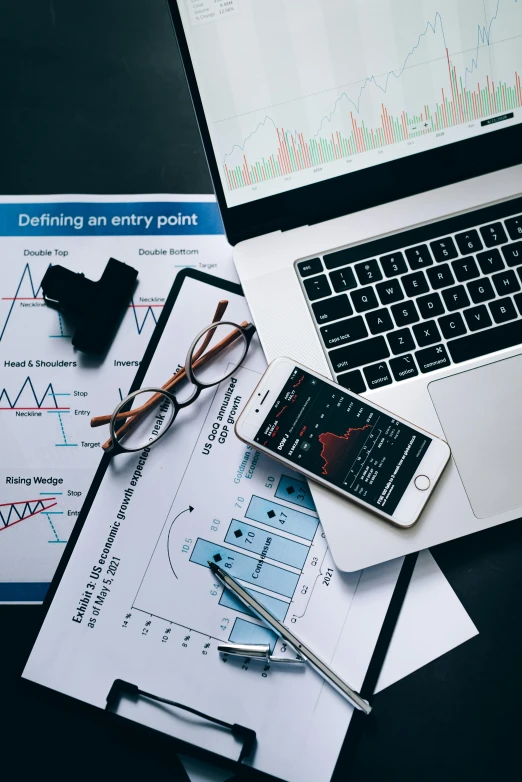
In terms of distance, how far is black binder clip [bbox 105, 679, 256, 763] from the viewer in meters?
0.73

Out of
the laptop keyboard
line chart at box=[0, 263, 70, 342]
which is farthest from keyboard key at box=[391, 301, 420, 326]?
line chart at box=[0, 263, 70, 342]

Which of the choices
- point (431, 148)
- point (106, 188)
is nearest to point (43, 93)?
point (106, 188)

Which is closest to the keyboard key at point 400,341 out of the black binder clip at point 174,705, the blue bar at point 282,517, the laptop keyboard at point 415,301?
the laptop keyboard at point 415,301

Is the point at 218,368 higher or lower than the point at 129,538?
higher

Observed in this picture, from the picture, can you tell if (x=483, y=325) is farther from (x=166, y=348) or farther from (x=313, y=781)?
(x=313, y=781)

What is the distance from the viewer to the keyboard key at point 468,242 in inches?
29.2

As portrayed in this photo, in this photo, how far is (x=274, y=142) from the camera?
0.70 metres

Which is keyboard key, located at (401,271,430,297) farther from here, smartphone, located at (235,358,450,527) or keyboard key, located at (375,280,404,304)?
smartphone, located at (235,358,450,527)

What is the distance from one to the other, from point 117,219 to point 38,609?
528 millimetres

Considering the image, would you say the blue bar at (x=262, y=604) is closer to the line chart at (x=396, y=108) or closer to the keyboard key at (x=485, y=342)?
the keyboard key at (x=485, y=342)

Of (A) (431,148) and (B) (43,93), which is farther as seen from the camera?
(B) (43,93)

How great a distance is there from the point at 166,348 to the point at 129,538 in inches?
9.7

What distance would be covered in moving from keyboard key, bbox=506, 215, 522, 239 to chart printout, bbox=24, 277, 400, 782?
1.20 ft

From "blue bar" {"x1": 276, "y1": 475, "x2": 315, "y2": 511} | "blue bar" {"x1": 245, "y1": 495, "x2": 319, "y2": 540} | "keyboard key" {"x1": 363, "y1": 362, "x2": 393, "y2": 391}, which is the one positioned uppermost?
A: "keyboard key" {"x1": 363, "y1": 362, "x2": 393, "y2": 391}
